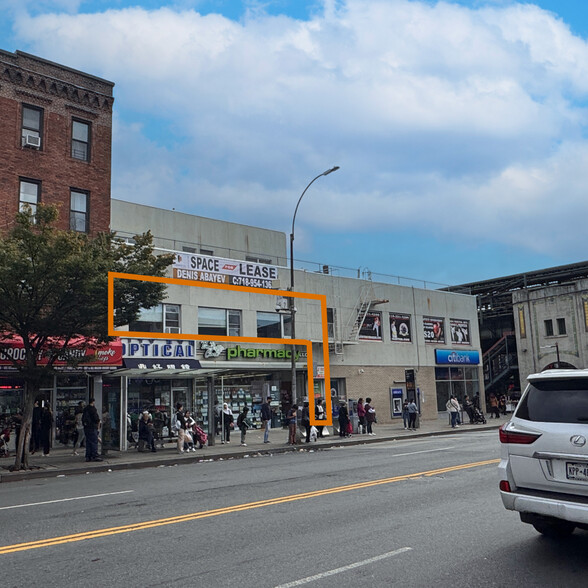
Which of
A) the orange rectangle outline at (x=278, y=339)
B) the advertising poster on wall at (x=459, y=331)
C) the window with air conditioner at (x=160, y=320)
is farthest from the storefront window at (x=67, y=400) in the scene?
the advertising poster on wall at (x=459, y=331)

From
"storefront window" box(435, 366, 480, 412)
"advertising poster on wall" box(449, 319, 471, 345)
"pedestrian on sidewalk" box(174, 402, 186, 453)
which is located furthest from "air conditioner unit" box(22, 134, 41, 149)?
"advertising poster on wall" box(449, 319, 471, 345)

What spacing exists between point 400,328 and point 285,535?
31.2 m

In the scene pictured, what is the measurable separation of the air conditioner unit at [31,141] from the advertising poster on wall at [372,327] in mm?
19477

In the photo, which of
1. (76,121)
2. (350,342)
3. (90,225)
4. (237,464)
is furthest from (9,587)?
(350,342)

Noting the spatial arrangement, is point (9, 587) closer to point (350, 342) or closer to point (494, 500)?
point (494, 500)

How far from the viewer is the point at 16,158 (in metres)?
23.7

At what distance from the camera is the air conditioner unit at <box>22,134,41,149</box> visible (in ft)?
78.3

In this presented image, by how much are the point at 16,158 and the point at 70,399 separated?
374 inches

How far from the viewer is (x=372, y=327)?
1426 inches

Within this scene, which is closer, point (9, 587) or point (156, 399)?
point (9, 587)

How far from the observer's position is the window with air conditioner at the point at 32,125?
948 inches

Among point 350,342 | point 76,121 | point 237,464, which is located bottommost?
point 237,464

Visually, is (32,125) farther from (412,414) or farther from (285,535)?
(285,535)

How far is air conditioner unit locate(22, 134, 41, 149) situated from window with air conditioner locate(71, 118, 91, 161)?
1.57 meters
